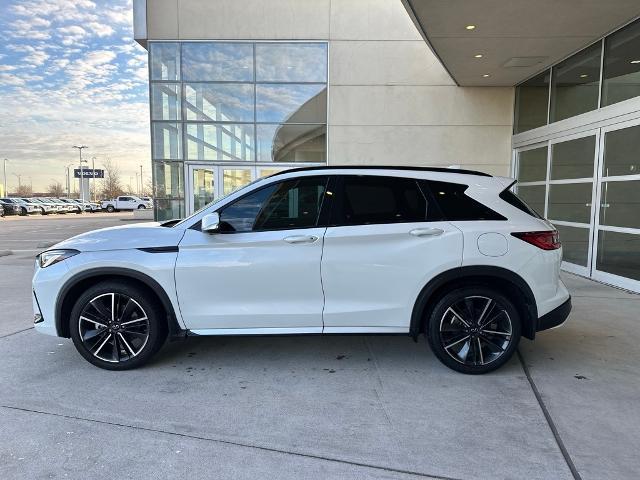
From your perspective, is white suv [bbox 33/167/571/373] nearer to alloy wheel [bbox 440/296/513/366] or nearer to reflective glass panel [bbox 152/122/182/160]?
alloy wheel [bbox 440/296/513/366]

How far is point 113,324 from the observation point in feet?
13.0

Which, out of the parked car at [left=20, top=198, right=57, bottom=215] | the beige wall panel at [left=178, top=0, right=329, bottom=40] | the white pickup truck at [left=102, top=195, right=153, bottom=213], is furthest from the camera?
the white pickup truck at [left=102, top=195, right=153, bottom=213]

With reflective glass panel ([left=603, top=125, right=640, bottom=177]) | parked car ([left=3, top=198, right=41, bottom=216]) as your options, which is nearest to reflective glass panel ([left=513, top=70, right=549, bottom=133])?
reflective glass panel ([left=603, top=125, right=640, bottom=177])

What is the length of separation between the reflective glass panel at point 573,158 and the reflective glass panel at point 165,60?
30.6ft

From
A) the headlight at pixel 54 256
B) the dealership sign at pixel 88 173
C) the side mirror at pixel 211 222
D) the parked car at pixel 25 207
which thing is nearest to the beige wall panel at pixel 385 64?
the side mirror at pixel 211 222

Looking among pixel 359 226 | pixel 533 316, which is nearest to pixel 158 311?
pixel 359 226

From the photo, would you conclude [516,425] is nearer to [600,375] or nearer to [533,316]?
[533,316]

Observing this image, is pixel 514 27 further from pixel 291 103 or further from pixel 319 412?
pixel 319 412

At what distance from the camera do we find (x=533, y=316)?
3877 millimetres

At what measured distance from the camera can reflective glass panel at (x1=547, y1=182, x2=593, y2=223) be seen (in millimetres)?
8422

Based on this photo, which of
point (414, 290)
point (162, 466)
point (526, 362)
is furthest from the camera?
point (526, 362)

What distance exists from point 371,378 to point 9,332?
13.8 ft

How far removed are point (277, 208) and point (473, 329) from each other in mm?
1990

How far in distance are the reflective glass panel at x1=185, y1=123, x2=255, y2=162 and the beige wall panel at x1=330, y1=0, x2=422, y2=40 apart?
11.7 ft
